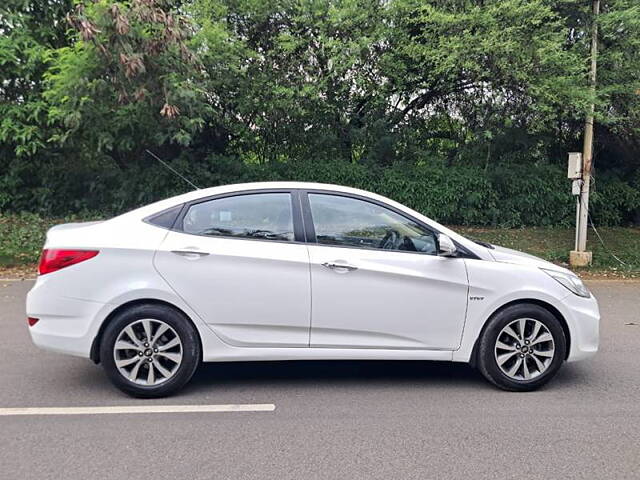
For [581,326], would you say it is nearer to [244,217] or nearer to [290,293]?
[290,293]

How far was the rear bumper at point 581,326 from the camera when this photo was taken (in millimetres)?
4457

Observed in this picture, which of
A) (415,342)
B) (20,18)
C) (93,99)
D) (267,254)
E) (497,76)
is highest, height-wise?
(20,18)

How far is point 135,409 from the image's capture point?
4.05m

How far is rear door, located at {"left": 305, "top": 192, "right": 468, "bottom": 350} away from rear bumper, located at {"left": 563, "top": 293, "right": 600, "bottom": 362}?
88cm

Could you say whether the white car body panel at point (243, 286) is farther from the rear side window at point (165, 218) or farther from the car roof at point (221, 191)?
the car roof at point (221, 191)

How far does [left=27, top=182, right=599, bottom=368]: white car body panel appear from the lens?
4184 mm

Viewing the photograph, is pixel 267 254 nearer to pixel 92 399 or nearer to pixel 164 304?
pixel 164 304

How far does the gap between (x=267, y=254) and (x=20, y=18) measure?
9443 mm

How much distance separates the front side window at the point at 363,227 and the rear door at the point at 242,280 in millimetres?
269

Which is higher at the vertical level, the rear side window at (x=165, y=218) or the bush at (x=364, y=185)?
the bush at (x=364, y=185)

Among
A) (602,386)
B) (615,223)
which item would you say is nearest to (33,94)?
(602,386)

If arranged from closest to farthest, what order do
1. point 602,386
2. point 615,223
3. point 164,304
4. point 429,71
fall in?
1. point 164,304
2. point 602,386
3. point 429,71
4. point 615,223

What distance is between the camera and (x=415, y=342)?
14.4 ft

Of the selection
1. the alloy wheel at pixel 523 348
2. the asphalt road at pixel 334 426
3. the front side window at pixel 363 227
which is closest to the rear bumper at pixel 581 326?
the alloy wheel at pixel 523 348
